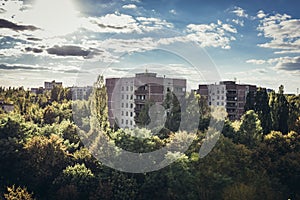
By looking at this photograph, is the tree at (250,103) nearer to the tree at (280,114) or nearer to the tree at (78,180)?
the tree at (280,114)

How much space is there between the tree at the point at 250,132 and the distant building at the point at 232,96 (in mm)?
13149

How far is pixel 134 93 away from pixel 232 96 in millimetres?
11293

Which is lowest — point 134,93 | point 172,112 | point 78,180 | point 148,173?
point 78,180

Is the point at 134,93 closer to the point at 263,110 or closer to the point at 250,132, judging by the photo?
the point at 263,110

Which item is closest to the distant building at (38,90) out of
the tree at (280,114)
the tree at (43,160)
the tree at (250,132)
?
the tree at (43,160)

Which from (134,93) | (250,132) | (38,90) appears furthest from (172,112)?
(38,90)

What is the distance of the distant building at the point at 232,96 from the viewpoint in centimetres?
3266

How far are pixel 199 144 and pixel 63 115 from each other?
712 inches

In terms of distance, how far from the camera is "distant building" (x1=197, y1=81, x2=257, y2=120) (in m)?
32.7

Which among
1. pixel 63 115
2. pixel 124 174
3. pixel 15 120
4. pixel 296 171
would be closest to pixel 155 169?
pixel 124 174

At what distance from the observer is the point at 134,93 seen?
93.4 feet

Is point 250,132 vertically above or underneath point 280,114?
underneath

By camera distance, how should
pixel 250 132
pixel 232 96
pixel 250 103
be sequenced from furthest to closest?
pixel 232 96, pixel 250 103, pixel 250 132

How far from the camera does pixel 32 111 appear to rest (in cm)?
3120
